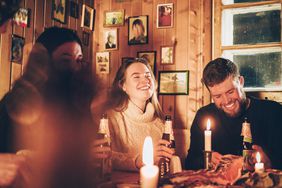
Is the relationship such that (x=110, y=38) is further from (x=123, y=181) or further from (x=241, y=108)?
(x=123, y=181)

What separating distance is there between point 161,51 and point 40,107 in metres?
1.90

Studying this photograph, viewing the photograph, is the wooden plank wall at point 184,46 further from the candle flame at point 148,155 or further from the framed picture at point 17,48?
the candle flame at point 148,155

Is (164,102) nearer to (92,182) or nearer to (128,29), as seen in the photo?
(128,29)

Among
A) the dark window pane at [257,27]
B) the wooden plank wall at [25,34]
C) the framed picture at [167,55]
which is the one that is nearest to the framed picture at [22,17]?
the wooden plank wall at [25,34]

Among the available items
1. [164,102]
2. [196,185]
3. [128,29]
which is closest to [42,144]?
[196,185]

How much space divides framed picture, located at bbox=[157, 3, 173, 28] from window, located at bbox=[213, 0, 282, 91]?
0.45m

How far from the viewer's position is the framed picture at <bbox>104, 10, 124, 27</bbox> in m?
3.42

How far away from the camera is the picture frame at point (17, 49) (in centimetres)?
235

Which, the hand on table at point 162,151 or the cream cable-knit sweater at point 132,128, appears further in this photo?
the cream cable-knit sweater at point 132,128

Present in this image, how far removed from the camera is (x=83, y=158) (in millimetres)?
1438

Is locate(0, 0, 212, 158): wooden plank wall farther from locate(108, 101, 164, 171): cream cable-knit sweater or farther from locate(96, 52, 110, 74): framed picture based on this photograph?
locate(108, 101, 164, 171): cream cable-knit sweater

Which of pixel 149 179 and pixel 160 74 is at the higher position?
pixel 160 74

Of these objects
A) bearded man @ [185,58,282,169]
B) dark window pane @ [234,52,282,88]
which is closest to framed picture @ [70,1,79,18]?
bearded man @ [185,58,282,169]

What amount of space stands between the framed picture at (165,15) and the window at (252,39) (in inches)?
17.9
